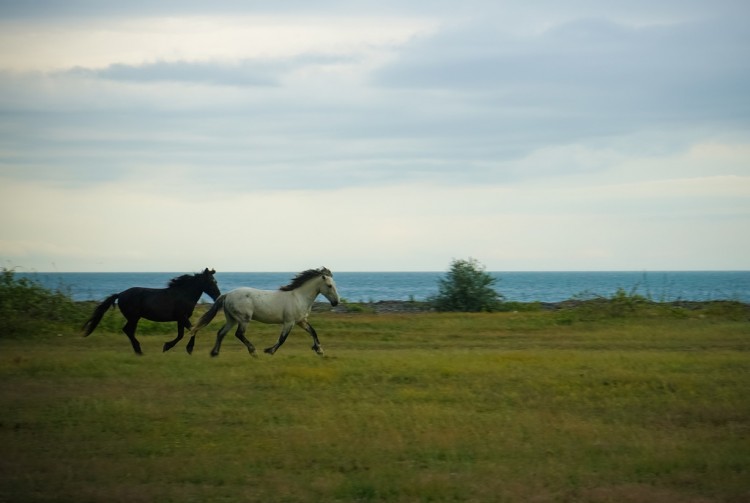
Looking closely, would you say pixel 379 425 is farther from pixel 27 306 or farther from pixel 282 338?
pixel 27 306

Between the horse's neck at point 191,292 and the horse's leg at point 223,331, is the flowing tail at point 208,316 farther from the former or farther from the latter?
the horse's neck at point 191,292

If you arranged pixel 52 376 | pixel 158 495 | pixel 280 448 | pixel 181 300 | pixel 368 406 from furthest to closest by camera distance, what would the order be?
pixel 181 300
pixel 52 376
pixel 368 406
pixel 280 448
pixel 158 495

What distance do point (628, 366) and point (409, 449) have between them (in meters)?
6.80

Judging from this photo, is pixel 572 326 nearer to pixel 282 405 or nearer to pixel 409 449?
pixel 282 405

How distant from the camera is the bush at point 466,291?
32.5 m

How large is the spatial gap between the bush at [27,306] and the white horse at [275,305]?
6.57 meters

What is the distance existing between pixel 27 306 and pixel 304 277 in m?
9.34

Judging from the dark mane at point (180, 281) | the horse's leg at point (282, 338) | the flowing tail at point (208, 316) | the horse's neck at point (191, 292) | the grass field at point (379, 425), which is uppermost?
the dark mane at point (180, 281)

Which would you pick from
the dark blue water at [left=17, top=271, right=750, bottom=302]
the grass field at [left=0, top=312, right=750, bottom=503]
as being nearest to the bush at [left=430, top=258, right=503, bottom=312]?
the dark blue water at [left=17, top=271, right=750, bottom=302]

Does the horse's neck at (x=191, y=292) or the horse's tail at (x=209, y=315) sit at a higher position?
the horse's neck at (x=191, y=292)

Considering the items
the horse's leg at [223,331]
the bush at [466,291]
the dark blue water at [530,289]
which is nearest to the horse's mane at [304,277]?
the horse's leg at [223,331]

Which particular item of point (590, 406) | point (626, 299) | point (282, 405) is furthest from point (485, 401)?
point (626, 299)

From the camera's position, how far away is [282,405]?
12.0 m

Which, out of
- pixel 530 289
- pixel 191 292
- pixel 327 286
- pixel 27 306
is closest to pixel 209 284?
pixel 191 292
